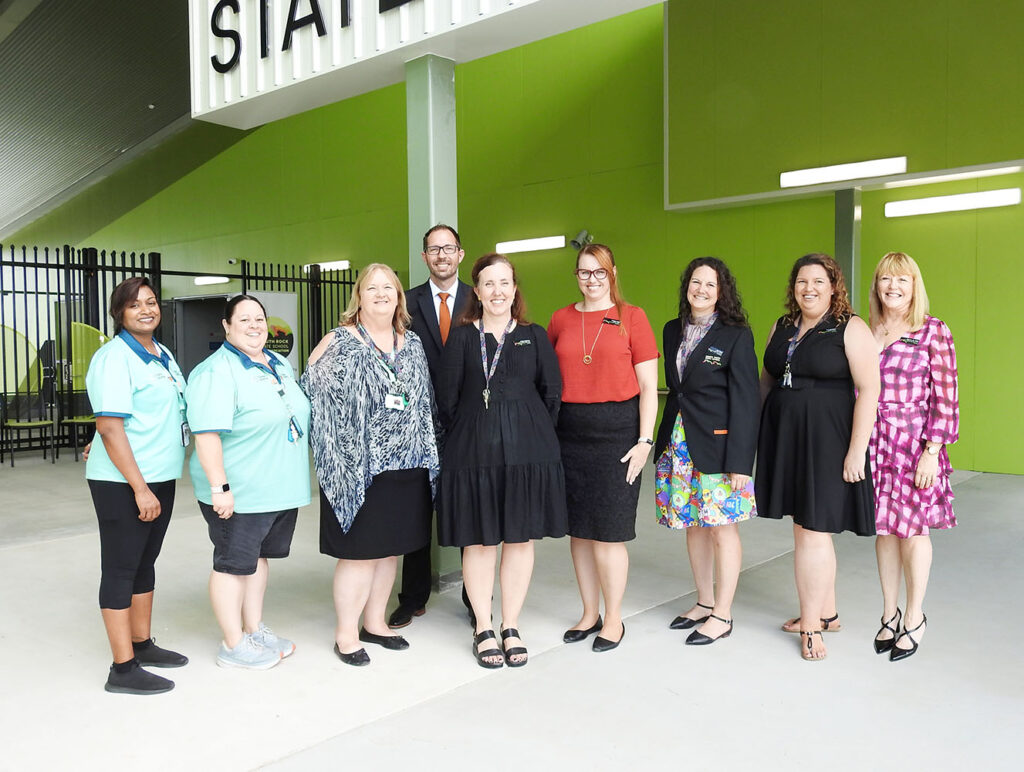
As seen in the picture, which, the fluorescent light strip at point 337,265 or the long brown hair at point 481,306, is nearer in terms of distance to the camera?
the long brown hair at point 481,306

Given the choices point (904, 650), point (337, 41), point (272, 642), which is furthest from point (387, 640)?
point (337, 41)

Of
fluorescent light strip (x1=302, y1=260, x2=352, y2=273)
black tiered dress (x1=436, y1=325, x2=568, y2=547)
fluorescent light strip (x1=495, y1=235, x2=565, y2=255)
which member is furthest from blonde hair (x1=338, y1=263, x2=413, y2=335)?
fluorescent light strip (x1=302, y1=260, x2=352, y2=273)

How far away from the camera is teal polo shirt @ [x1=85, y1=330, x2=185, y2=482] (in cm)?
273

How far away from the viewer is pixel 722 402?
3213 mm

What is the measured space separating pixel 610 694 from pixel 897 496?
1.36 m

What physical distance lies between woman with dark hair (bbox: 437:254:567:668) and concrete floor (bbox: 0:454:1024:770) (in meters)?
0.39

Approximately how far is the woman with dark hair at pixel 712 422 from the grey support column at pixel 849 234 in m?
5.26

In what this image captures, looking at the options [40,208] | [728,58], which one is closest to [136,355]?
[728,58]

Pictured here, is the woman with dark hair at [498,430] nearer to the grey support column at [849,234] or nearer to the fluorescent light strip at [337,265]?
the grey support column at [849,234]

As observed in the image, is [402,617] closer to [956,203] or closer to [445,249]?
[445,249]

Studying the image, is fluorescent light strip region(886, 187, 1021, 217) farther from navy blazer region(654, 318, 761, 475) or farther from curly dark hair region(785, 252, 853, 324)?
navy blazer region(654, 318, 761, 475)

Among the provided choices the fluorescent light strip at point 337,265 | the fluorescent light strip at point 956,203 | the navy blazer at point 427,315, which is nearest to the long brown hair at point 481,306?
the navy blazer at point 427,315

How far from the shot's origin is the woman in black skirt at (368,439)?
301 centimetres

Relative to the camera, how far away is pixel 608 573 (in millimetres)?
3289
